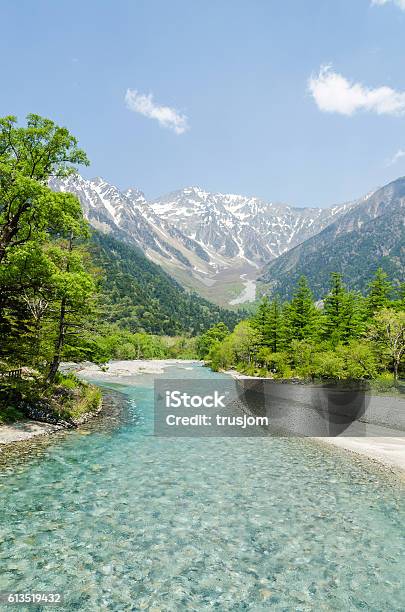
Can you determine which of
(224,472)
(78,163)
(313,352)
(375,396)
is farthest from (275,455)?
(313,352)

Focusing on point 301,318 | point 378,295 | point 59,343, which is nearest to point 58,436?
point 59,343

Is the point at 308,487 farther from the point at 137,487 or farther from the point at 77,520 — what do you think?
the point at 77,520

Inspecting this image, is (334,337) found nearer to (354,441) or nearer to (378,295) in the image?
(378,295)

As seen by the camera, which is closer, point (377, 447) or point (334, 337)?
point (377, 447)

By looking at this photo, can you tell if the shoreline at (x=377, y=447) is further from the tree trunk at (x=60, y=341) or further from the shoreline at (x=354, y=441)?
the tree trunk at (x=60, y=341)

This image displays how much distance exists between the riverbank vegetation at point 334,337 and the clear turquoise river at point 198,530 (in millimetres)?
28799

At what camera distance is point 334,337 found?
61.2 metres

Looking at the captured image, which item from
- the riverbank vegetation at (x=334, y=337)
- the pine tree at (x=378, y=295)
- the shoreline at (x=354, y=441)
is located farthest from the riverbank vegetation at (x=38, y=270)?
the pine tree at (x=378, y=295)

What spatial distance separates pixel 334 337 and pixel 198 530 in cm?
5242

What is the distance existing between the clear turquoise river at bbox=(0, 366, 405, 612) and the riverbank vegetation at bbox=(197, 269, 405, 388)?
28.8 meters

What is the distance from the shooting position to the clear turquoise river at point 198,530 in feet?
32.9

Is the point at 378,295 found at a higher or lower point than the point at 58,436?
higher

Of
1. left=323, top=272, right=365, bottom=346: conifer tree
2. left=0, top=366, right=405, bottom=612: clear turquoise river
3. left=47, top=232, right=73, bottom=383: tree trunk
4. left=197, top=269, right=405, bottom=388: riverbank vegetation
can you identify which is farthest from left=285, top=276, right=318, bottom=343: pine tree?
left=47, top=232, right=73, bottom=383: tree trunk

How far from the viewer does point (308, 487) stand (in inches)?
704
